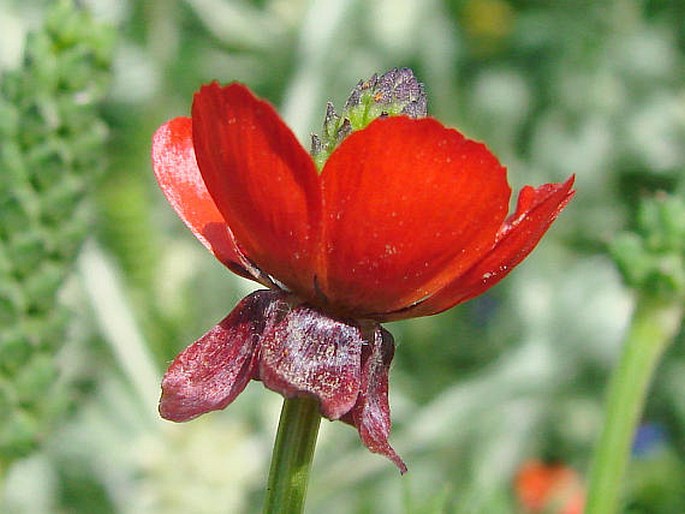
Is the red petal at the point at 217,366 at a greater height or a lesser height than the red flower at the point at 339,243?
lesser

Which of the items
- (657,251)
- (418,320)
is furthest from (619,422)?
(418,320)

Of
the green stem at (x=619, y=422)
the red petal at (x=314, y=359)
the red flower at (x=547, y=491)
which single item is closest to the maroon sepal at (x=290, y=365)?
the red petal at (x=314, y=359)

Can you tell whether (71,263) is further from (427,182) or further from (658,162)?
(658,162)

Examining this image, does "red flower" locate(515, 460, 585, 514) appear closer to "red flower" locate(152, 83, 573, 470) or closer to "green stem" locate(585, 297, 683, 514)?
"green stem" locate(585, 297, 683, 514)

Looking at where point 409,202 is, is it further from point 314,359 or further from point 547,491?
point 547,491

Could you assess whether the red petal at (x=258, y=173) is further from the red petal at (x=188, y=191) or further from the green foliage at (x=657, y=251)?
the green foliage at (x=657, y=251)

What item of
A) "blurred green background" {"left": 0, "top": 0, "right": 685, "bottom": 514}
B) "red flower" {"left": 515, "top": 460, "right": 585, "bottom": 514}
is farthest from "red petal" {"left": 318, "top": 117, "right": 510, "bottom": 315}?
"red flower" {"left": 515, "top": 460, "right": 585, "bottom": 514}
